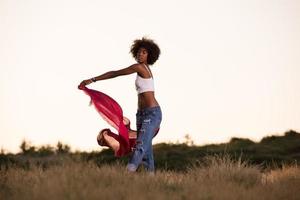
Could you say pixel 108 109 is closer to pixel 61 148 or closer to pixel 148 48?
pixel 148 48

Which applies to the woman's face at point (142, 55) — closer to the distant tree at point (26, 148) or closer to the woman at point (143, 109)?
the woman at point (143, 109)

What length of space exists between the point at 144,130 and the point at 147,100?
1.66 feet

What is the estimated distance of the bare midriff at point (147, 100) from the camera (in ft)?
36.7

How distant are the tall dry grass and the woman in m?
0.31

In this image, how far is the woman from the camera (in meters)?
11.2

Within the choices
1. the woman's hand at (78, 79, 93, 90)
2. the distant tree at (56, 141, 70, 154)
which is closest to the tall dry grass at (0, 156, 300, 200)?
the woman's hand at (78, 79, 93, 90)

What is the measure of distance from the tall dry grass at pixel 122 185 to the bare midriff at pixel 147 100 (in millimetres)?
1100

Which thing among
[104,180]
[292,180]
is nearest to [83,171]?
[104,180]

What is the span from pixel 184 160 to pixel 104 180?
19.6 m

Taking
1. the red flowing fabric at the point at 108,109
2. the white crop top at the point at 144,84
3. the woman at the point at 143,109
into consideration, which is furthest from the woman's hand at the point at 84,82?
the red flowing fabric at the point at 108,109

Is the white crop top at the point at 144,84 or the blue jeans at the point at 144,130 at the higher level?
the white crop top at the point at 144,84

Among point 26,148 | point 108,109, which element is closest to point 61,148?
point 26,148

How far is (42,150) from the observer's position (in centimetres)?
3650

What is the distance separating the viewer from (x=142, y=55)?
11664 mm
